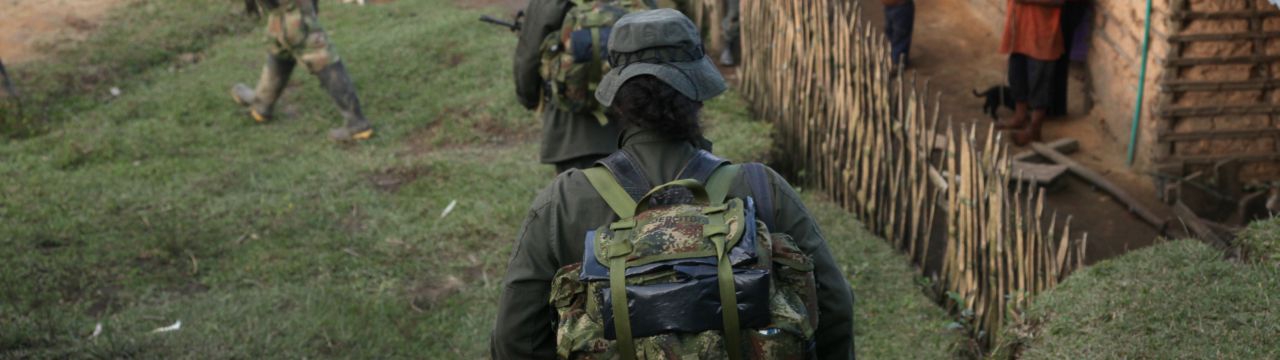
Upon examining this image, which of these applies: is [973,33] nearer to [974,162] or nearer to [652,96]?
[974,162]

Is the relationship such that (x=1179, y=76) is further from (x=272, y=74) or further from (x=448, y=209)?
(x=272, y=74)

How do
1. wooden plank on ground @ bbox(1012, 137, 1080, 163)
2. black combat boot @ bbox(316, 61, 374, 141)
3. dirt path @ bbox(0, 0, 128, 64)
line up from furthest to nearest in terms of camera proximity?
1. dirt path @ bbox(0, 0, 128, 64)
2. black combat boot @ bbox(316, 61, 374, 141)
3. wooden plank on ground @ bbox(1012, 137, 1080, 163)

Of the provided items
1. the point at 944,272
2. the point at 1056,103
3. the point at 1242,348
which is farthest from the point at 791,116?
the point at 1242,348

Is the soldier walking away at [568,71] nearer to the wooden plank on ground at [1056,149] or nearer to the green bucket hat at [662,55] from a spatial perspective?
the green bucket hat at [662,55]

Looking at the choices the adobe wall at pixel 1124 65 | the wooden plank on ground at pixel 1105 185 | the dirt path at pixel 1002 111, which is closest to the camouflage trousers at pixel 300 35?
the dirt path at pixel 1002 111

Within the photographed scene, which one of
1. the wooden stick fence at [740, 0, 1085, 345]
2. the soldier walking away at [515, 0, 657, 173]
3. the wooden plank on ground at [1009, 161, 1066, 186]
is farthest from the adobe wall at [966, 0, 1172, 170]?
the soldier walking away at [515, 0, 657, 173]

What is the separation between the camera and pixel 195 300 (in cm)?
521

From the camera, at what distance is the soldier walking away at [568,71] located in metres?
4.31

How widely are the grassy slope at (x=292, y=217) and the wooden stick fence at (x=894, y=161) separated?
17cm

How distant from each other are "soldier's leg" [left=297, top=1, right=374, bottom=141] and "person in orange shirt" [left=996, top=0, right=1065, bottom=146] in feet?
12.8

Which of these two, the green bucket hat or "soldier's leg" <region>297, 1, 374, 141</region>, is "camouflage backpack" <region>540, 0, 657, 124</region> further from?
"soldier's leg" <region>297, 1, 374, 141</region>

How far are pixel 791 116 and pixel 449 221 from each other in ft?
5.93

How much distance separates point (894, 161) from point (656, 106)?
10.1 feet

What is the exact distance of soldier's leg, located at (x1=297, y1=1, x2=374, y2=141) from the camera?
7.54 meters
